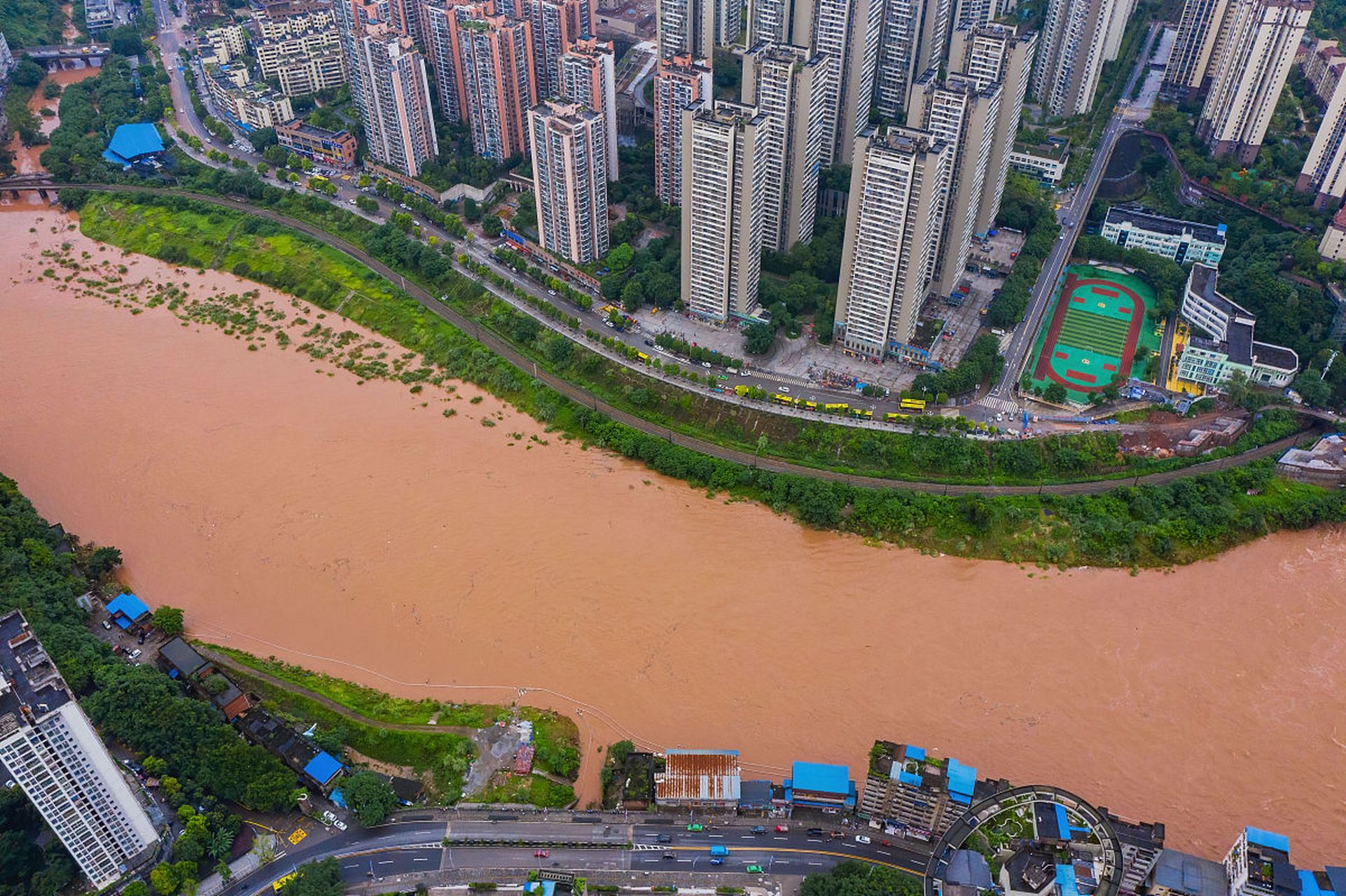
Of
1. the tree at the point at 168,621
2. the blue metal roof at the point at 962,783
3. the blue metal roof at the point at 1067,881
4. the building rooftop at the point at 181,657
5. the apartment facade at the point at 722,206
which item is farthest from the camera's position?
the apartment facade at the point at 722,206

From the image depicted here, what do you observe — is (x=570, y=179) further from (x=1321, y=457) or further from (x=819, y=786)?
(x=1321, y=457)

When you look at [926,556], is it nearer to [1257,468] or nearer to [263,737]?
[1257,468]

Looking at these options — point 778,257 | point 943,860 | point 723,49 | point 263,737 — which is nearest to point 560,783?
point 263,737

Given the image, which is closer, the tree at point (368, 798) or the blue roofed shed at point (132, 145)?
the tree at point (368, 798)

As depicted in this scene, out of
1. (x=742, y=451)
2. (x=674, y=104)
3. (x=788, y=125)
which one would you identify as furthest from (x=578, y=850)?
(x=674, y=104)

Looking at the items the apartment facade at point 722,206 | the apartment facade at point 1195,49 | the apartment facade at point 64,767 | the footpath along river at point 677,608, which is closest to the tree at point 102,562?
A: the footpath along river at point 677,608

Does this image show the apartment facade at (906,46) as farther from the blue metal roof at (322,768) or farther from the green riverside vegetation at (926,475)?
the blue metal roof at (322,768)
